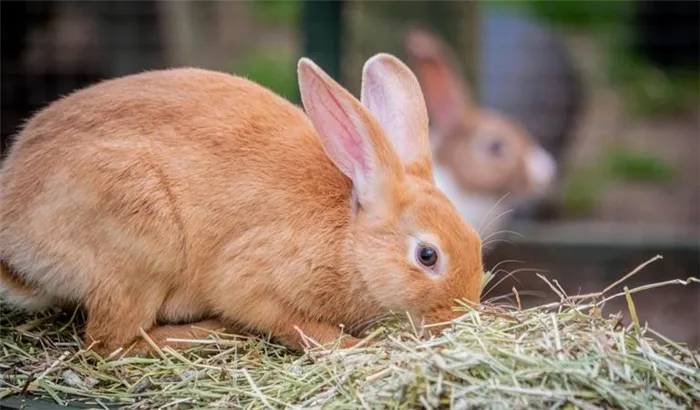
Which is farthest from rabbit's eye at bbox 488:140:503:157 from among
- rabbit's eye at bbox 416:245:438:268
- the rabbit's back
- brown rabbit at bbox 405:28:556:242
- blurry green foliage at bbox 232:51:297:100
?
rabbit's eye at bbox 416:245:438:268

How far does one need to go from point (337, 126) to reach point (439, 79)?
396 cm

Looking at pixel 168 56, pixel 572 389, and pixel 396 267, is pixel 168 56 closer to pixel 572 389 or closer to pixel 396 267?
pixel 396 267

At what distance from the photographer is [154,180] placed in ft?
10.00

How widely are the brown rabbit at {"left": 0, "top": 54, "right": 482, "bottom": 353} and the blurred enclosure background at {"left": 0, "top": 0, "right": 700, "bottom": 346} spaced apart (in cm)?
274

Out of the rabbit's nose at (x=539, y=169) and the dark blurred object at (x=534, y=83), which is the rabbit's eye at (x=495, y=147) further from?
the dark blurred object at (x=534, y=83)

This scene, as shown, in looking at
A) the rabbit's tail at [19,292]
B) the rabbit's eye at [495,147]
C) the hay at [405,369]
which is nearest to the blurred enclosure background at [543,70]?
the rabbit's eye at [495,147]

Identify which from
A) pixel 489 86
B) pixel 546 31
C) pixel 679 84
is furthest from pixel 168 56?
pixel 679 84

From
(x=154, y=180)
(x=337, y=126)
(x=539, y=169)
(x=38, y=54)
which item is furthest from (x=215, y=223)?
(x=38, y=54)

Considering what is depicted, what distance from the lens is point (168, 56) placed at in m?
7.20

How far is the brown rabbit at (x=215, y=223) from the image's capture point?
9.85 ft

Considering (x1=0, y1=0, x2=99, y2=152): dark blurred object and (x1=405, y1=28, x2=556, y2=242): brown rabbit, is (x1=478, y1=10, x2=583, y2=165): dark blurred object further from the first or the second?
(x1=0, y1=0, x2=99, y2=152): dark blurred object

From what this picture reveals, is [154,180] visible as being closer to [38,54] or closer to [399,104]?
[399,104]

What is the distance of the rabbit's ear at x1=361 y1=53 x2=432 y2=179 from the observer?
3.34m

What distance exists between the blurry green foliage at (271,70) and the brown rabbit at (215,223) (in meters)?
3.95
